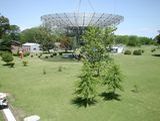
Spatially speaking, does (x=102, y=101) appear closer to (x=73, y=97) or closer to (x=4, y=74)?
(x=73, y=97)

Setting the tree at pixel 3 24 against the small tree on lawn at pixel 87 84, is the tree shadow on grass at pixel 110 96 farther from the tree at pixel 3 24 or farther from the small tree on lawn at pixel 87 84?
the tree at pixel 3 24

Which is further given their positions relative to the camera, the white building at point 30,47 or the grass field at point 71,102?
the white building at point 30,47

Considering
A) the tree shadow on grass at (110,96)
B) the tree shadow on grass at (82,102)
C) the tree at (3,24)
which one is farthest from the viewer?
the tree at (3,24)

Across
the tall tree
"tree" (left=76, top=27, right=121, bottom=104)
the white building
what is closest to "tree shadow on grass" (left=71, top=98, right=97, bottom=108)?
"tree" (left=76, top=27, right=121, bottom=104)

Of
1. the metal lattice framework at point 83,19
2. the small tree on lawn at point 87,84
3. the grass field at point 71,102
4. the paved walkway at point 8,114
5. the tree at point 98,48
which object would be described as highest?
the metal lattice framework at point 83,19

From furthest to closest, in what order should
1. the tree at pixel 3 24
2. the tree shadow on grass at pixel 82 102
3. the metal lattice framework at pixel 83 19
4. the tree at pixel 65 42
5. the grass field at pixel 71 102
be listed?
the tree at pixel 65 42, the tree at pixel 3 24, the metal lattice framework at pixel 83 19, the tree shadow on grass at pixel 82 102, the grass field at pixel 71 102

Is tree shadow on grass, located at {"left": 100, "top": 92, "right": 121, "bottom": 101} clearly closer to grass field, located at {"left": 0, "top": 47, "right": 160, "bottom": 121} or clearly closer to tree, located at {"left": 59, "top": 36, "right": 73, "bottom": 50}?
grass field, located at {"left": 0, "top": 47, "right": 160, "bottom": 121}

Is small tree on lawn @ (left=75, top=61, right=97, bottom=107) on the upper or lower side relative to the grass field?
upper

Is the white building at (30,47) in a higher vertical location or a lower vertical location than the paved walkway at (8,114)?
higher

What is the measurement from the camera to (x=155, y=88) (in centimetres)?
2591

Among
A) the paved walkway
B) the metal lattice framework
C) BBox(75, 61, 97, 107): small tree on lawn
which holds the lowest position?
the paved walkway

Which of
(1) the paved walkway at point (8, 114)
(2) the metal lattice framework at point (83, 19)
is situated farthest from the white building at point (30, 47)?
(1) the paved walkway at point (8, 114)

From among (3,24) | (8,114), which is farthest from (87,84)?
(3,24)

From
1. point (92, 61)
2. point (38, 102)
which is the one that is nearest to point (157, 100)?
point (38, 102)
